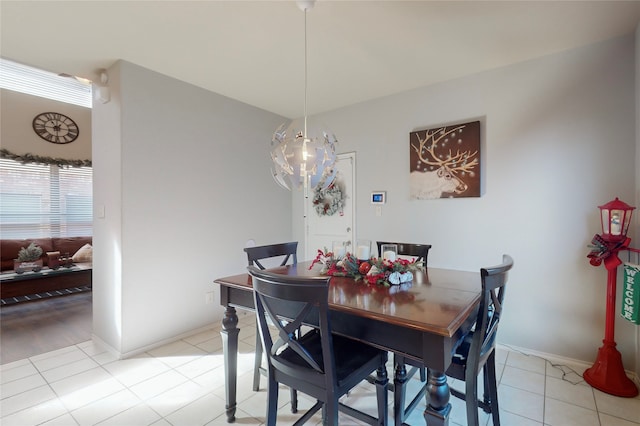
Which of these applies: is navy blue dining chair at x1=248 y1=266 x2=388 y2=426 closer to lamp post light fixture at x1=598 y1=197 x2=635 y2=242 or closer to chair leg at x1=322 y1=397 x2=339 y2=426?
chair leg at x1=322 y1=397 x2=339 y2=426

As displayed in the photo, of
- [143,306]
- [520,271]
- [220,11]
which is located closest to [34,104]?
[143,306]

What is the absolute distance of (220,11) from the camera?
77.8 inches

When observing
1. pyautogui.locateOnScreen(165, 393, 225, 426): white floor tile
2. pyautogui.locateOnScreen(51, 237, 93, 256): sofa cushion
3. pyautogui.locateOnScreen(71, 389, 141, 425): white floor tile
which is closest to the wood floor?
pyautogui.locateOnScreen(51, 237, 93, 256): sofa cushion

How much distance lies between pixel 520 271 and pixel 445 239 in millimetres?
680

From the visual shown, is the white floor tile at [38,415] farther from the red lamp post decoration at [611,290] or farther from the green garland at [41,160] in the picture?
the green garland at [41,160]

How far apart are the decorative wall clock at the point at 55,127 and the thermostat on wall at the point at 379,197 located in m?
5.22

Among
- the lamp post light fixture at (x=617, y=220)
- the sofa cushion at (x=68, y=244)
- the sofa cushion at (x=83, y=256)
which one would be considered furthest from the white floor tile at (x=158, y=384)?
the sofa cushion at (x=68, y=244)

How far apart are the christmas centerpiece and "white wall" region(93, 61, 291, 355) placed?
1.76 metres

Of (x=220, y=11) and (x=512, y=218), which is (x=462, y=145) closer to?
(x=512, y=218)

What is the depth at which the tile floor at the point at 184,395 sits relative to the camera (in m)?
1.79

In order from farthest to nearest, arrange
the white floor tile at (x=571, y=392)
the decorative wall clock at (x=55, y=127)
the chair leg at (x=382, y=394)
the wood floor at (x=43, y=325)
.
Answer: the decorative wall clock at (x=55, y=127), the wood floor at (x=43, y=325), the white floor tile at (x=571, y=392), the chair leg at (x=382, y=394)

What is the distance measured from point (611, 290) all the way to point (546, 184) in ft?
2.97

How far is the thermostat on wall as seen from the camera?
11.2 ft

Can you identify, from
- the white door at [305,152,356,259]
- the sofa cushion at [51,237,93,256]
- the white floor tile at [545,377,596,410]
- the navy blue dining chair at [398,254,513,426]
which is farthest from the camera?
the sofa cushion at [51,237,93,256]
